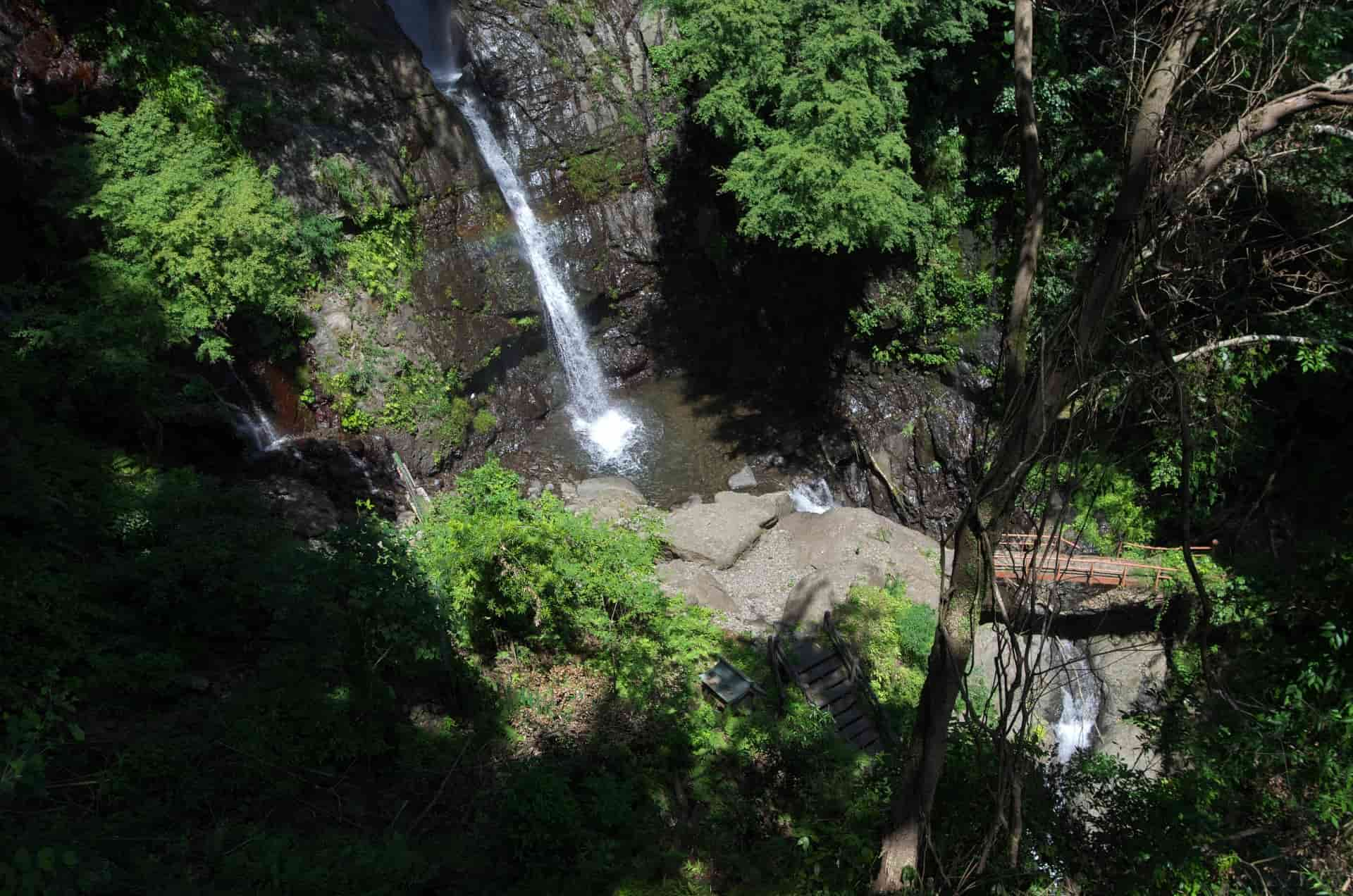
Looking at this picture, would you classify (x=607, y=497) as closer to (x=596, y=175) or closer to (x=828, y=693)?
(x=828, y=693)

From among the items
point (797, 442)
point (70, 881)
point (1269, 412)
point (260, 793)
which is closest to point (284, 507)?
point (260, 793)

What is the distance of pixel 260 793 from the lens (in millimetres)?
5688

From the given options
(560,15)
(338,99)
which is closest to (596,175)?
(560,15)

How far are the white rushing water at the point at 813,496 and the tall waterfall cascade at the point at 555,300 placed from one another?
3.35 metres

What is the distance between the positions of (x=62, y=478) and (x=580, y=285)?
10.5m

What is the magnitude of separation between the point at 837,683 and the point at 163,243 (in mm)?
10438

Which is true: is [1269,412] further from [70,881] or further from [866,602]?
[70,881]

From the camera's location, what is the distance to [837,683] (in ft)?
32.0

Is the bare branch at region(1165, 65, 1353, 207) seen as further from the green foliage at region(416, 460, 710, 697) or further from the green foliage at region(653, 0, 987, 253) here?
the green foliage at region(653, 0, 987, 253)

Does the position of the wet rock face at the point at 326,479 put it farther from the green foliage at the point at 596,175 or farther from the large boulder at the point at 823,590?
the green foliage at the point at 596,175

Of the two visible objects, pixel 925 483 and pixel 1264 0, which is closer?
pixel 1264 0

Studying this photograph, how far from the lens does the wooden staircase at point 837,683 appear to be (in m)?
9.20

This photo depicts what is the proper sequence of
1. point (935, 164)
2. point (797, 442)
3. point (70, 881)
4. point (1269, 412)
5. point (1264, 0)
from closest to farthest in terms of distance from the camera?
point (1264, 0) < point (70, 881) < point (1269, 412) < point (935, 164) < point (797, 442)

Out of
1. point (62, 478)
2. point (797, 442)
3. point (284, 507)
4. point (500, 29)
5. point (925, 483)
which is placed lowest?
point (925, 483)
